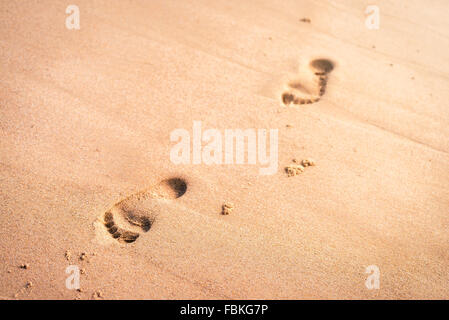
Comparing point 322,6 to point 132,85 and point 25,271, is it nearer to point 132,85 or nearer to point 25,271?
point 132,85

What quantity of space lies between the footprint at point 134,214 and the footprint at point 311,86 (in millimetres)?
931

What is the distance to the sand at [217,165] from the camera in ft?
5.00

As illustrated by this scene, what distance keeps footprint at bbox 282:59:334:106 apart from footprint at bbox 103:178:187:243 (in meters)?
0.93

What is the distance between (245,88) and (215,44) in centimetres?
49

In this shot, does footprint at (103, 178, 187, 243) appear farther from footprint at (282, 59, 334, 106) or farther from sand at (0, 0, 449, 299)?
footprint at (282, 59, 334, 106)

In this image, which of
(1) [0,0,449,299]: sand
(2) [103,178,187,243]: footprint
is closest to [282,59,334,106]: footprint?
(1) [0,0,449,299]: sand

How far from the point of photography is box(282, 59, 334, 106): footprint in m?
2.26

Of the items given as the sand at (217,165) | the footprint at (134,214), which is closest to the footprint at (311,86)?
the sand at (217,165)

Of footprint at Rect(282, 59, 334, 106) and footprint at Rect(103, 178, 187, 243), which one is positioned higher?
footprint at Rect(282, 59, 334, 106)

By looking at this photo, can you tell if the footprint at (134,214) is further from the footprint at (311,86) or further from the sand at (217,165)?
the footprint at (311,86)

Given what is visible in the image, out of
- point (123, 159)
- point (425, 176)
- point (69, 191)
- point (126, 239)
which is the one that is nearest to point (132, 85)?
point (123, 159)

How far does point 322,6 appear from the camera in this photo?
119 inches

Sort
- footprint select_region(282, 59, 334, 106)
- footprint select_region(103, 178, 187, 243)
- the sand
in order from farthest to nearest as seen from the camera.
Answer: footprint select_region(282, 59, 334, 106) < footprint select_region(103, 178, 187, 243) < the sand

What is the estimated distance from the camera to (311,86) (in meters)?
2.36
